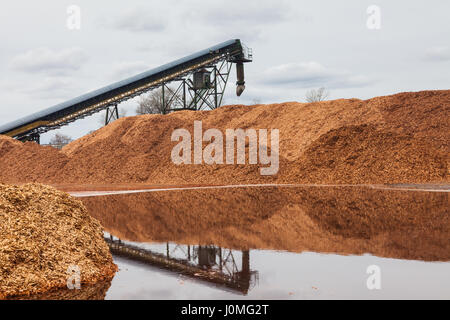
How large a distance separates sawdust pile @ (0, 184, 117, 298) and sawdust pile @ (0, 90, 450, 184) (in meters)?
19.4

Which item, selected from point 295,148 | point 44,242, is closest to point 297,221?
point 44,242

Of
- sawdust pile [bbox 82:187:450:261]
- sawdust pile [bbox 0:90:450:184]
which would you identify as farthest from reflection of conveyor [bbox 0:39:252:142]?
sawdust pile [bbox 82:187:450:261]

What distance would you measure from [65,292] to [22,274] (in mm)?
777

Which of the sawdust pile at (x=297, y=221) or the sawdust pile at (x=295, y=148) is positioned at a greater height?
the sawdust pile at (x=295, y=148)

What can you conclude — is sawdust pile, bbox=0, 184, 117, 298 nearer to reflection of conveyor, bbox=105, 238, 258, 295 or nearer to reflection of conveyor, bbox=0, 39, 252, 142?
reflection of conveyor, bbox=105, 238, 258, 295

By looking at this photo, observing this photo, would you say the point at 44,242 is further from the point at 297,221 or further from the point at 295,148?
the point at 295,148

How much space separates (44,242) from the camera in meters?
7.97

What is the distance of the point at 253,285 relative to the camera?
7145mm

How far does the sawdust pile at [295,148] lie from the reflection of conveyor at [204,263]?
1765 cm

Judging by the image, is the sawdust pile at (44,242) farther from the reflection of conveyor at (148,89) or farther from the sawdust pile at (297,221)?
the reflection of conveyor at (148,89)

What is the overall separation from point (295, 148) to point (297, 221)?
18913mm

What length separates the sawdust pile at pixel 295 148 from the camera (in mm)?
27062

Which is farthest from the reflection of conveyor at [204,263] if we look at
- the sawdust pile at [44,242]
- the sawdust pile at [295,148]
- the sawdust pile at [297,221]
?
the sawdust pile at [295,148]
